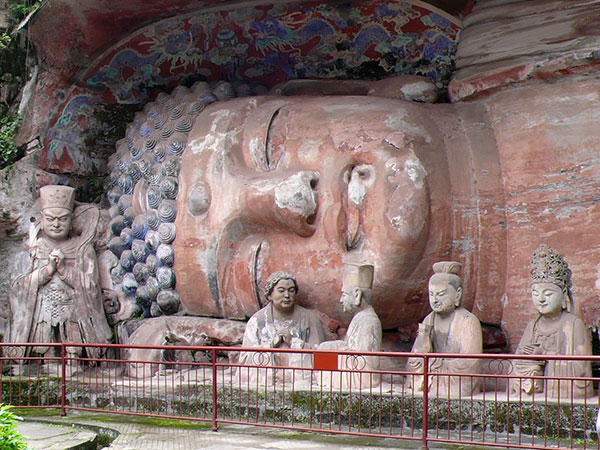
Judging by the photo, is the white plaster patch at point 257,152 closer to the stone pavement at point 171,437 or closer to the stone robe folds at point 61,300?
the stone robe folds at point 61,300

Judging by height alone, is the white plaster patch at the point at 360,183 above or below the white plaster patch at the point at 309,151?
below

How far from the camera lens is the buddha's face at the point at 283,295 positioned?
9070 millimetres

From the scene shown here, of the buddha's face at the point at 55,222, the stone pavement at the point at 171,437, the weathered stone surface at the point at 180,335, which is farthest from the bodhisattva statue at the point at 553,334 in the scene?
the buddha's face at the point at 55,222

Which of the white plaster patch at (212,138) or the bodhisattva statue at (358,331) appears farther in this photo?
the white plaster patch at (212,138)

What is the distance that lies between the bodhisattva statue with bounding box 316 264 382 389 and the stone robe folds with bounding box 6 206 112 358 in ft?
10.4

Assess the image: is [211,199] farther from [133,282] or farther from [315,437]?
[315,437]

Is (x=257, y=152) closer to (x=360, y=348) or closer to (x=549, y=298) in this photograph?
(x=360, y=348)

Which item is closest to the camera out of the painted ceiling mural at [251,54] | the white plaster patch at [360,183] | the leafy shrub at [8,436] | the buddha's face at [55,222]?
the leafy shrub at [8,436]

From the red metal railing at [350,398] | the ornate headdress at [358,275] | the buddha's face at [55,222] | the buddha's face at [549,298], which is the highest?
the buddha's face at [55,222]

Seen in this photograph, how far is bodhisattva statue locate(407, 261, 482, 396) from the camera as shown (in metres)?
8.00

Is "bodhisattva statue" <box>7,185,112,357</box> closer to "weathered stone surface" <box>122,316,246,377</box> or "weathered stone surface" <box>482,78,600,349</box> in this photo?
"weathered stone surface" <box>122,316,246,377</box>

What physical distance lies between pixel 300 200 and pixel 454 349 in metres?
2.21

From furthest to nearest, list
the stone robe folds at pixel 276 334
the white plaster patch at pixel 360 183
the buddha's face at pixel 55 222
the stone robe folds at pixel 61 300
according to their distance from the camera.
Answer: the buddha's face at pixel 55 222 < the stone robe folds at pixel 61 300 < the white plaster patch at pixel 360 183 < the stone robe folds at pixel 276 334

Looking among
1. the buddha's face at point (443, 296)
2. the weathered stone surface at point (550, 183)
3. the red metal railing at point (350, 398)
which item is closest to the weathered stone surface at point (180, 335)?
the red metal railing at point (350, 398)
